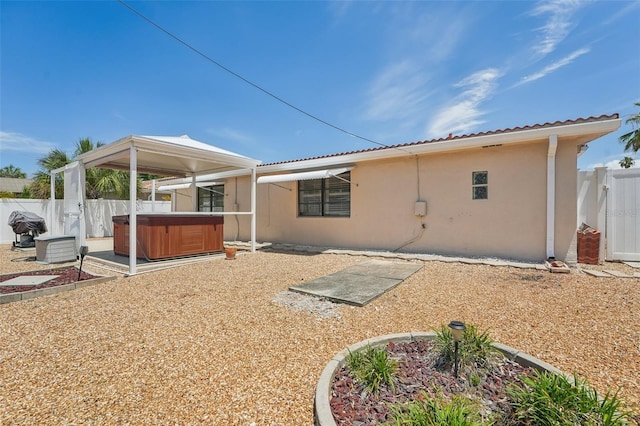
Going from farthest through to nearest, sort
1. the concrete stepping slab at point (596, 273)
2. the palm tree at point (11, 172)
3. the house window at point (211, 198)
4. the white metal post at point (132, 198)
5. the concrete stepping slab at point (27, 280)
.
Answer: the palm tree at point (11, 172) → the house window at point (211, 198) → the white metal post at point (132, 198) → the concrete stepping slab at point (596, 273) → the concrete stepping slab at point (27, 280)

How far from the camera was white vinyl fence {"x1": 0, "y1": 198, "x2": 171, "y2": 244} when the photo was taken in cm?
1616

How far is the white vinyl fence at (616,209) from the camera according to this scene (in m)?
9.12

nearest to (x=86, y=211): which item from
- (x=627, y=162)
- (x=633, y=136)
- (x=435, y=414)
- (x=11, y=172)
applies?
(x=435, y=414)

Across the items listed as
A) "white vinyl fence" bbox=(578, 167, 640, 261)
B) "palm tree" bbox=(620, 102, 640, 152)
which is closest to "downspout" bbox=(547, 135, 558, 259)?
"white vinyl fence" bbox=(578, 167, 640, 261)

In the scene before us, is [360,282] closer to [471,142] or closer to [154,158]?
[471,142]

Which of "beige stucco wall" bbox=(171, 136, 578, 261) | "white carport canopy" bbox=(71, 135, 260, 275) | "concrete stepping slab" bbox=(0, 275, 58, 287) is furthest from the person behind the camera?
"beige stucco wall" bbox=(171, 136, 578, 261)

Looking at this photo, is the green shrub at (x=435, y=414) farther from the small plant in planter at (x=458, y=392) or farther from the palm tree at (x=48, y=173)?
the palm tree at (x=48, y=173)

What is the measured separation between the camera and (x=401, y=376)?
3064 millimetres

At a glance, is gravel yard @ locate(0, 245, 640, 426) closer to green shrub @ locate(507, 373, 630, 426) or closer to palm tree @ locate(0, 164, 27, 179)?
green shrub @ locate(507, 373, 630, 426)

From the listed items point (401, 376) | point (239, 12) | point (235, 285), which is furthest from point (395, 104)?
point (401, 376)

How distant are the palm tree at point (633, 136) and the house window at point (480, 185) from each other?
2600 centimetres

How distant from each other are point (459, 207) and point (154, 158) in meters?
12.1

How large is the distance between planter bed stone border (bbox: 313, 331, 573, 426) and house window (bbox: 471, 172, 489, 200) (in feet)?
24.7

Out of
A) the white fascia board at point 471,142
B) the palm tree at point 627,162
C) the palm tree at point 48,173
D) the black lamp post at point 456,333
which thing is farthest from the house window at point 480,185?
the palm tree at point 627,162
